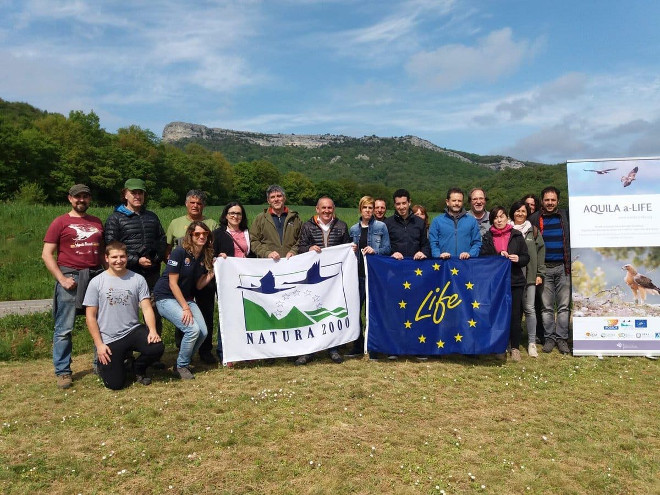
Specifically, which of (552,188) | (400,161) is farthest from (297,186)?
(552,188)

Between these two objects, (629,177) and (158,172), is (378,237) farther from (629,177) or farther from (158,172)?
(158,172)

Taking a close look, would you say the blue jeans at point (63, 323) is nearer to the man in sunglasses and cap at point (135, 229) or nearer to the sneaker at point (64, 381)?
the sneaker at point (64, 381)

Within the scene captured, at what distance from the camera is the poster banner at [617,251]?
672 centimetres

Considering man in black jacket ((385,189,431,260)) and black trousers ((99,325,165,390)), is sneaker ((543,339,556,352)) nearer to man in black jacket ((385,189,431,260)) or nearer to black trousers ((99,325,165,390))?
man in black jacket ((385,189,431,260))

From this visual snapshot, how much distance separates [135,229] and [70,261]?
81 cm

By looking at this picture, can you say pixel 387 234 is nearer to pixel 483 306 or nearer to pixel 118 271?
pixel 483 306

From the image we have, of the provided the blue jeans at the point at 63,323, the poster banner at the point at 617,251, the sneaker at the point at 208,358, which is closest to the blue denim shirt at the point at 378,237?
the sneaker at the point at 208,358

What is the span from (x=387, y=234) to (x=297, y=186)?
258 feet

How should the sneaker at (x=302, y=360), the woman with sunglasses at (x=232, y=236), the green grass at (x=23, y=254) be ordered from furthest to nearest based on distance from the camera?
the green grass at (x=23, y=254), the sneaker at (x=302, y=360), the woman with sunglasses at (x=232, y=236)

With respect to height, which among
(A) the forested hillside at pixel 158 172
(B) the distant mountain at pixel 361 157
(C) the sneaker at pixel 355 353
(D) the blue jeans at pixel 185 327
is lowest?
(C) the sneaker at pixel 355 353

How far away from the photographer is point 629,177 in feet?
22.1

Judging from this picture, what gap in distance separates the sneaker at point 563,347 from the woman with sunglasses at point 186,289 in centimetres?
517

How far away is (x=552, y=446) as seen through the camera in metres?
4.02

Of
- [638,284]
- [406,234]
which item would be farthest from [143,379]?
[638,284]
